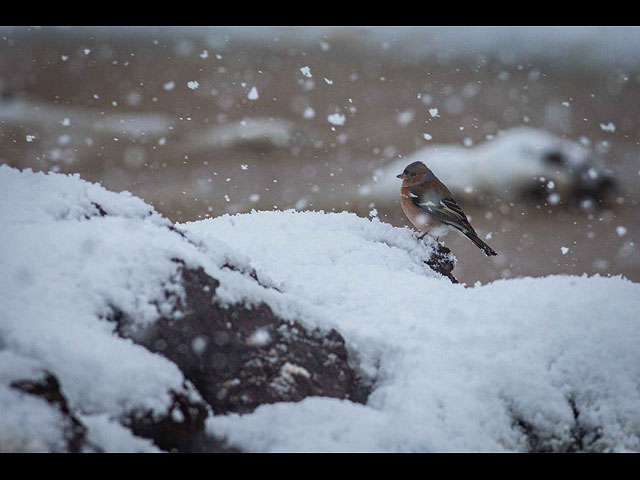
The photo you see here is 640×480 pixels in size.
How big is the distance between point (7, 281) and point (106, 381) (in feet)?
1.62

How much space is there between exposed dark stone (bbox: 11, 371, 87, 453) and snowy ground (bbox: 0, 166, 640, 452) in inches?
0.9

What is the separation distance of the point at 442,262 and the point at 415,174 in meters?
1.23

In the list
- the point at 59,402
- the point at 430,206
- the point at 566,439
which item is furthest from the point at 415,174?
the point at 59,402

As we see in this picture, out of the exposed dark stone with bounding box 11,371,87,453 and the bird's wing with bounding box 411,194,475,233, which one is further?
the bird's wing with bounding box 411,194,475,233

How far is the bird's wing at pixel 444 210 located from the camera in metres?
4.70

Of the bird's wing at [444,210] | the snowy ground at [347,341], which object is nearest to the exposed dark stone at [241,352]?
the snowy ground at [347,341]

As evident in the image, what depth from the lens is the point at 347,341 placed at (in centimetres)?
226

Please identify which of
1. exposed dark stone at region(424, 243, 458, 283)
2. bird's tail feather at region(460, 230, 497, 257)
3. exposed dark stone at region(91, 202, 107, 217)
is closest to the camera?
exposed dark stone at region(91, 202, 107, 217)

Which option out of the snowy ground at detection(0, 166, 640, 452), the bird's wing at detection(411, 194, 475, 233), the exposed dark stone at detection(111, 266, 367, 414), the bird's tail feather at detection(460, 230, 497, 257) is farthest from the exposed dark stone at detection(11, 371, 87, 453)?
the bird's tail feather at detection(460, 230, 497, 257)

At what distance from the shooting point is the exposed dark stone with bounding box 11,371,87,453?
1.35 m

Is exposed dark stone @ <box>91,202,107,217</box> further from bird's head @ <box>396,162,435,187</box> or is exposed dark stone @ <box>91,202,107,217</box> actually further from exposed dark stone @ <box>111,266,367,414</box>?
bird's head @ <box>396,162,435,187</box>

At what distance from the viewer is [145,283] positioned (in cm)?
185

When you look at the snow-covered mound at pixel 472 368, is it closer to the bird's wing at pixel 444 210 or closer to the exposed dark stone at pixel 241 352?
the exposed dark stone at pixel 241 352

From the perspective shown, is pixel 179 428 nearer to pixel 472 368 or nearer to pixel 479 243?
pixel 472 368
